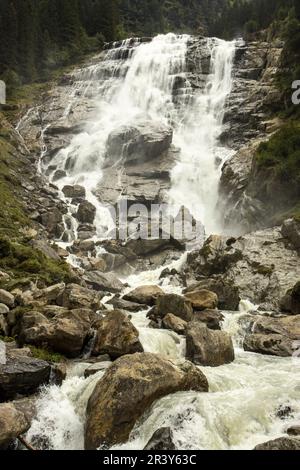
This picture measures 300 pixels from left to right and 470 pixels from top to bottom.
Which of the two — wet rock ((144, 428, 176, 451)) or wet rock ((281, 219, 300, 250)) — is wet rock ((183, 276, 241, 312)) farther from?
wet rock ((144, 428, 176, 451))

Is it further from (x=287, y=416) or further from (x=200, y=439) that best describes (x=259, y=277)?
(x=200, y=439)

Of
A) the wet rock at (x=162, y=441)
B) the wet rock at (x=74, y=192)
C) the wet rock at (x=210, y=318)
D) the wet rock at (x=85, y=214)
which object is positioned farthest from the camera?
the wet rock at (x=74, y=192)

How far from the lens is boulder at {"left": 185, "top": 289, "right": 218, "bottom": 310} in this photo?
21734mm

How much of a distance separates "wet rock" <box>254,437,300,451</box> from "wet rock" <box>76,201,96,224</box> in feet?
98.8

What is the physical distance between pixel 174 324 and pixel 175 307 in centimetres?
141

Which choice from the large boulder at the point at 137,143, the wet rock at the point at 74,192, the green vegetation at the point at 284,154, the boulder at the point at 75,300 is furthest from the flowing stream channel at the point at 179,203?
the green vegetation at the point at 284,154

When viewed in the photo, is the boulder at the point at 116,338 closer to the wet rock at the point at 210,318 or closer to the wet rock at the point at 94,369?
the wet rock at the point at 94,369

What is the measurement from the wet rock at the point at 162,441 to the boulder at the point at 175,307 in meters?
9.69

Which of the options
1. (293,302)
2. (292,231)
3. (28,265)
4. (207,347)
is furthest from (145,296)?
(292,231)

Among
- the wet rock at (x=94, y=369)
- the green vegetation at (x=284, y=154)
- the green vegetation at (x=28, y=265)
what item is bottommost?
the wet rock at (x=94, y=369)

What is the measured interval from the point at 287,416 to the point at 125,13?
114088 millimetres

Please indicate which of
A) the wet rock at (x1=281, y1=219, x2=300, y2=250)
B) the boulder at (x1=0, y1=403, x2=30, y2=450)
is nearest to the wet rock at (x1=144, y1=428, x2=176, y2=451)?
the boulder at (x1=0, y1=403, x2=30, y2=450)

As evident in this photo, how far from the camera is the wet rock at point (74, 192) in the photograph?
137ft

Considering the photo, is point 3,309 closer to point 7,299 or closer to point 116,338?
point 7,299
